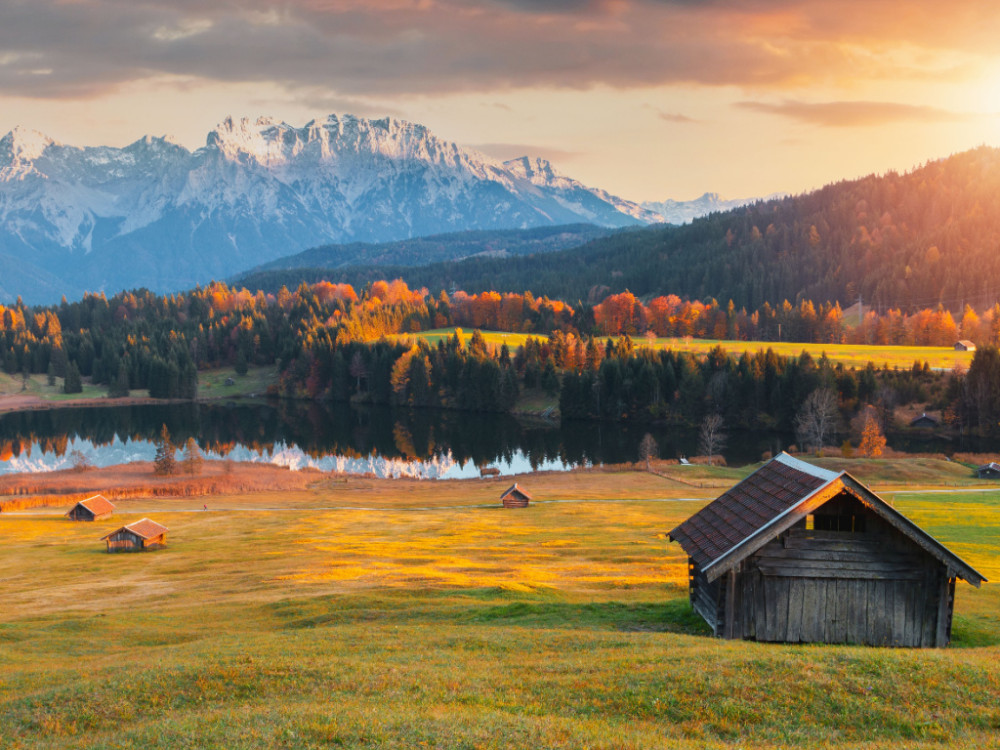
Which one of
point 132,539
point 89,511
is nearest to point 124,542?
point 132,539

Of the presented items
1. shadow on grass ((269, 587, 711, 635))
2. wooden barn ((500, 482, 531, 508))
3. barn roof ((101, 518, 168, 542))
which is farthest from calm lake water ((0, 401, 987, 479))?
shadow on grass ((269, 587, 711, 635))

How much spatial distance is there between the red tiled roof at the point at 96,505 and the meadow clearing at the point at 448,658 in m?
19.2

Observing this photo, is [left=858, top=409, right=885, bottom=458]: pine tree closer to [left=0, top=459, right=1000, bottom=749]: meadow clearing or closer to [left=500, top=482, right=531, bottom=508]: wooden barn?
[left=0, top=459, right=1000, bottom=749]: meadow clearing

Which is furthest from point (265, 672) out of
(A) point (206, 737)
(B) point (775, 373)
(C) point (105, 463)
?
(B) point (775, 373)

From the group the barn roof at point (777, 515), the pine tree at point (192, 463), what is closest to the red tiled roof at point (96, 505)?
the pine tree at point (192, 463)

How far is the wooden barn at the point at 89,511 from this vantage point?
227 ft

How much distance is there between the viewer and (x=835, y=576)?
72.4ft

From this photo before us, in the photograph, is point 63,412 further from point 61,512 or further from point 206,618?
point 206,618

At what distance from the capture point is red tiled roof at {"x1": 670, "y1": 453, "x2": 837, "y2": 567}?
22.4 meters

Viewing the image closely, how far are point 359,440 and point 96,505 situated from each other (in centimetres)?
6645

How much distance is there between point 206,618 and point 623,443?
10083 centimetres

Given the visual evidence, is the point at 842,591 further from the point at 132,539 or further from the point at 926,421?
the point at 926,421

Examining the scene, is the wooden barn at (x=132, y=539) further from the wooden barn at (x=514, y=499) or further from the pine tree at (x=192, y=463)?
the pine tree at (x=192, y=463)

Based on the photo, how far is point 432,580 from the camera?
35.0m
